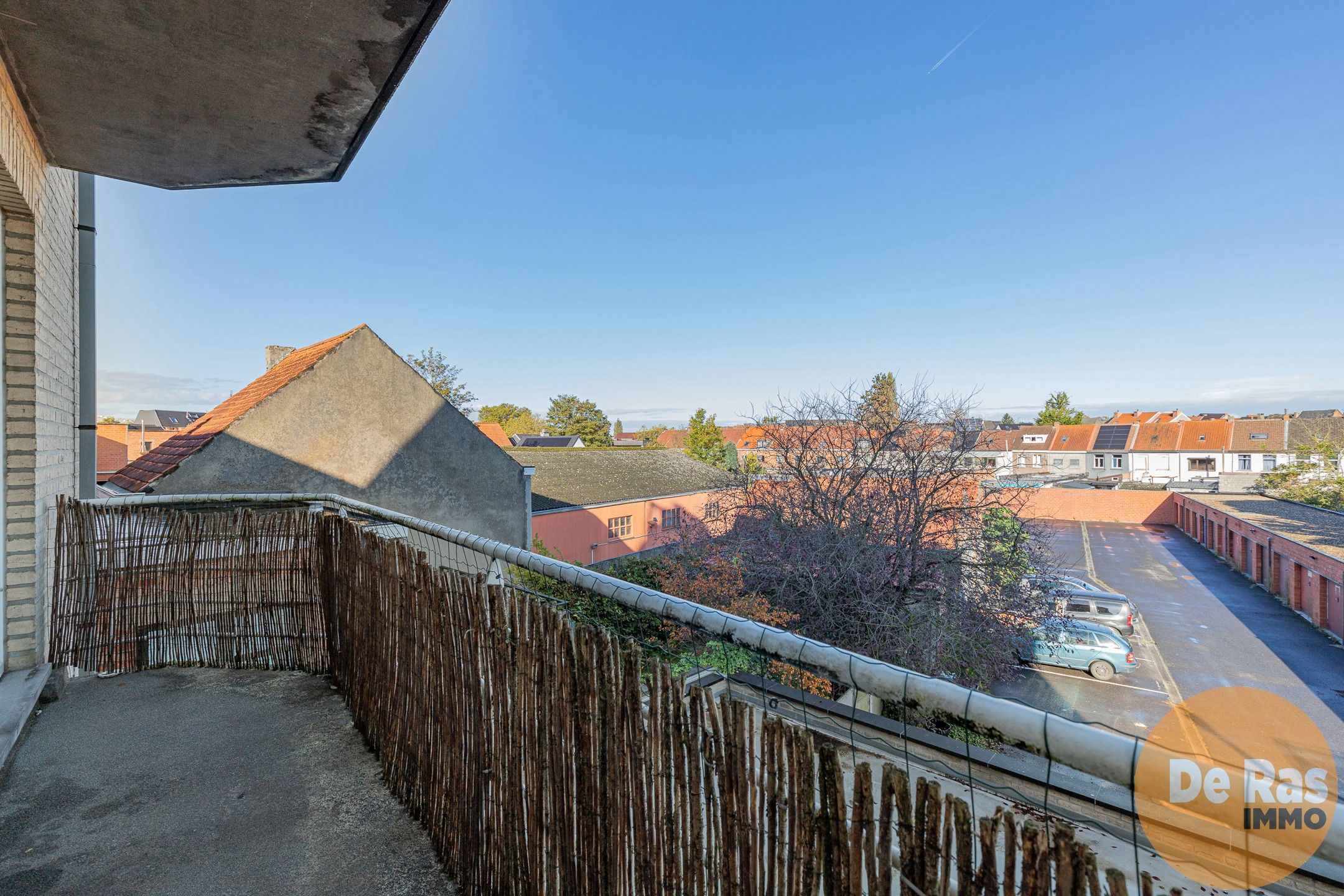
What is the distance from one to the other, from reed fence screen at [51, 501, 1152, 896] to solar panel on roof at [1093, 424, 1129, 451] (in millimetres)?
63515

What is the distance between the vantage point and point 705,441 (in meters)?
44.1

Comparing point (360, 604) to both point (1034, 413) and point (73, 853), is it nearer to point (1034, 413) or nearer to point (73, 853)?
point (73, 853)

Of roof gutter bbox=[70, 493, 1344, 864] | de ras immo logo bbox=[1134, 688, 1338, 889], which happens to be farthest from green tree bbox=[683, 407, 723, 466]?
de ras immo logo bbox=[1134, 688, 1338, 889]

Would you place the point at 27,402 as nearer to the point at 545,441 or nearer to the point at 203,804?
the point at 203,804

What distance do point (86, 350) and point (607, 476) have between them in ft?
61.2

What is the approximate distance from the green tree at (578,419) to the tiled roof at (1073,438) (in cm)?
4362

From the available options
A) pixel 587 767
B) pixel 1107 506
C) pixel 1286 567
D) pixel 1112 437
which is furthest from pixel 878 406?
pixel 1112 437

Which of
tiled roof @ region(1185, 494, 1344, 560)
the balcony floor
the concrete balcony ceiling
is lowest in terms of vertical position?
tiled roof @ region(1185, 494, 1344, 560)

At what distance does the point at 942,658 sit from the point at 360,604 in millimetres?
8847

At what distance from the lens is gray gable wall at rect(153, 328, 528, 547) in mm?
9008

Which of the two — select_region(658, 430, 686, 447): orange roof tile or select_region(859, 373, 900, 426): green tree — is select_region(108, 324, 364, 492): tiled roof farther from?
select_region(658, 430, 686, 447): orange roof tile

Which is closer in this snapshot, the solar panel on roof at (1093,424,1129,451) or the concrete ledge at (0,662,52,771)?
the concrete ledge at (0,662,52,771)

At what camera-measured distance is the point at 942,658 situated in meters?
9.27

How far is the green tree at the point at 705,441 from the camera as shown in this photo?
43.1 m
